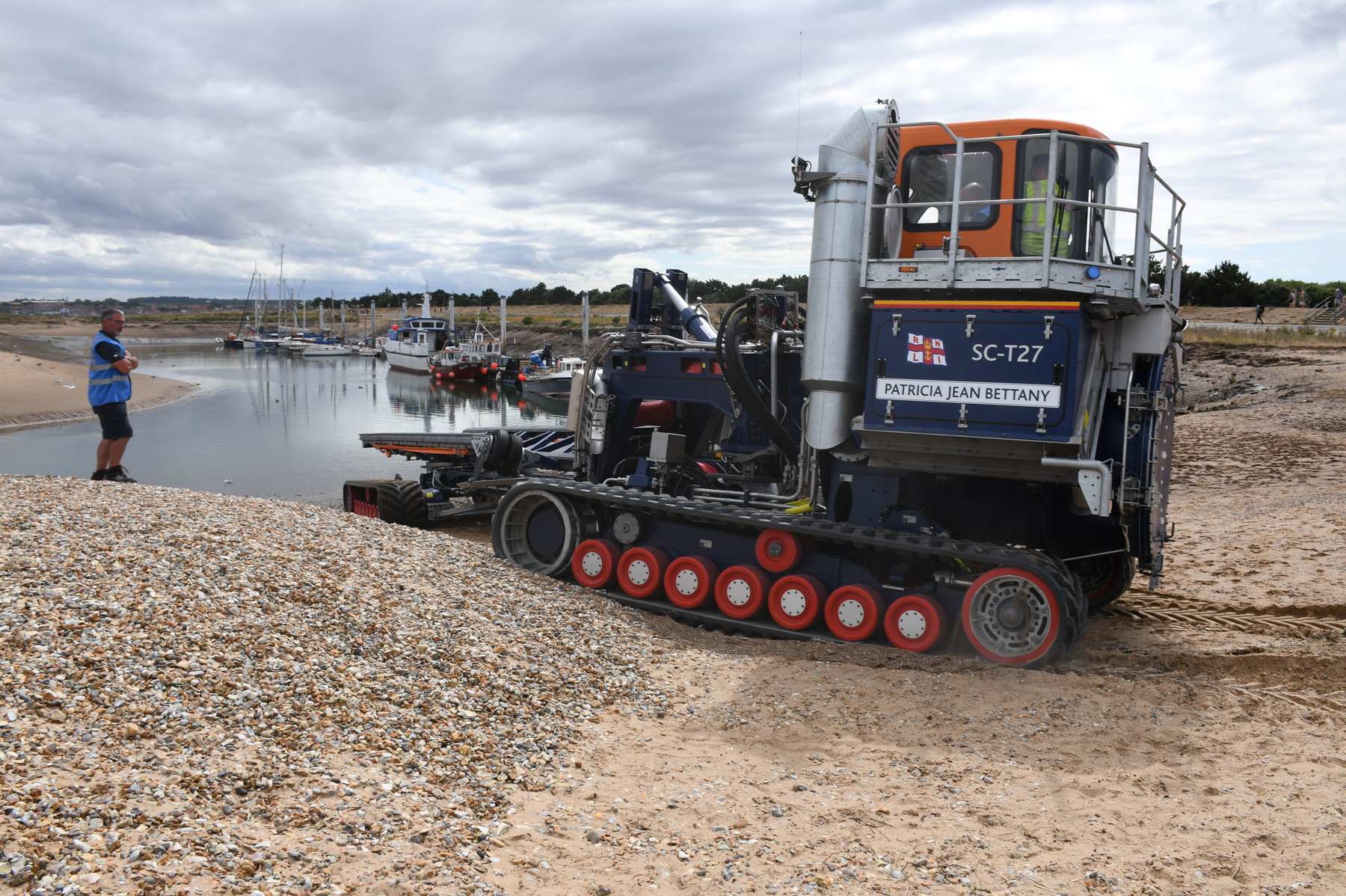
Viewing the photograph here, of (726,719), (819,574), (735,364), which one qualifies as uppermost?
(735,364)

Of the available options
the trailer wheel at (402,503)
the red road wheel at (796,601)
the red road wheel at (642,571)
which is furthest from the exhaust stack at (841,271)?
the trailer wheel at (402,503)

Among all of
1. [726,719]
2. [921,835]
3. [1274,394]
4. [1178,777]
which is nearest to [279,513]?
[726,719]

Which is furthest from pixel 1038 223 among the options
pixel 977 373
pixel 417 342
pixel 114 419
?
pixel 417 342

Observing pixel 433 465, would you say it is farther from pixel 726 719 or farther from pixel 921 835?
pixel 921 835

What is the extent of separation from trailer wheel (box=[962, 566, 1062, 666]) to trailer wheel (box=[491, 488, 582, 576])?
4269 mm

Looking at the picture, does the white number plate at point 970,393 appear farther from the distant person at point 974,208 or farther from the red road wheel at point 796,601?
the red road wheel at point 796,601

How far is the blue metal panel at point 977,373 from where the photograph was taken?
7.00m

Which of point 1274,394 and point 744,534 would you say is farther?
point 1274,394

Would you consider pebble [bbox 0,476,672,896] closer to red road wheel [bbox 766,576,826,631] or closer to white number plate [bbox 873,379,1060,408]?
red road wheel [bbox 766,576,826,631]

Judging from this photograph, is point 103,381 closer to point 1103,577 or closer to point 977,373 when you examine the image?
point 977,373

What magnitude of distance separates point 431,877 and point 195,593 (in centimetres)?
357

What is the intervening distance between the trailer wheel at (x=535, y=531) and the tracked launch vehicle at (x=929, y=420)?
1.9 inches

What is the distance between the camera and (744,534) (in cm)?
891

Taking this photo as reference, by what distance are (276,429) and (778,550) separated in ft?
91.1
